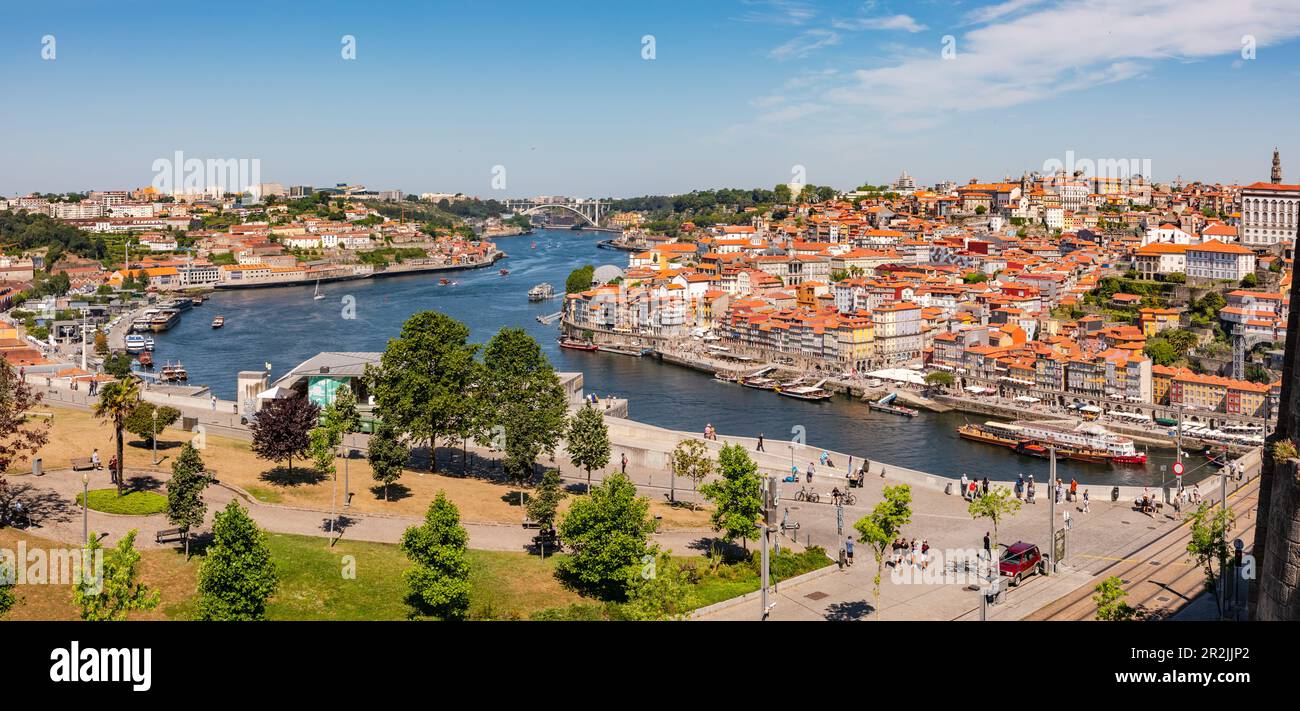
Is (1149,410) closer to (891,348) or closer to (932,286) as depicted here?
(891,348)

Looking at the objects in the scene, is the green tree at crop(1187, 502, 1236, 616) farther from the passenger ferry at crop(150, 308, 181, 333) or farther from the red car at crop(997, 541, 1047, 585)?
the passenger ferry at crop(150, 308, 181, 333)

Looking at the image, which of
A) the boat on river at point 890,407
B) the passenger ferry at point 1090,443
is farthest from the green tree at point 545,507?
the boat on river at point 890,407

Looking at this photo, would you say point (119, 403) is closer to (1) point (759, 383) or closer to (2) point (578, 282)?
(1) point (759, 383)

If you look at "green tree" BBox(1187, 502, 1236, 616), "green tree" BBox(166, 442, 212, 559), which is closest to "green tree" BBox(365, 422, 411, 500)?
"green tree" BBox(166, 442, 212, 559)

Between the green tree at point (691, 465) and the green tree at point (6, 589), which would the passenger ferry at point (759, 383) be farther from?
the green tree at point (6, 589)

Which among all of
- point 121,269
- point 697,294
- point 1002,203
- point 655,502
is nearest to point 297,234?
point 121,269

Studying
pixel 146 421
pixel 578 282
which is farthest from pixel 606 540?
pixel 578 282
